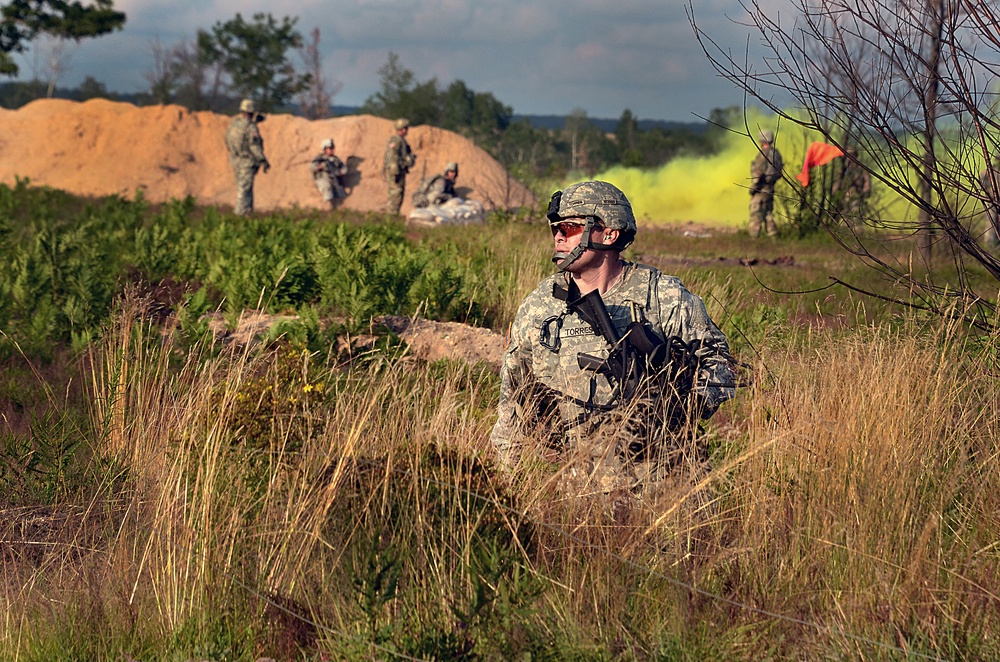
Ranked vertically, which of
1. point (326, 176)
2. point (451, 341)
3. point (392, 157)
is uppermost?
point (392, 157)

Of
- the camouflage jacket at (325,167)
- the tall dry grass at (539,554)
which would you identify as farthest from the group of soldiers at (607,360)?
the camouflage jacket at (325,167)

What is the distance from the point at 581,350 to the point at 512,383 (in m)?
0.38

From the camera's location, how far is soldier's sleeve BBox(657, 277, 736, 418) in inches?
169

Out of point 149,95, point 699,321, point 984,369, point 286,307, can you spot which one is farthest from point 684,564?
point 149,95

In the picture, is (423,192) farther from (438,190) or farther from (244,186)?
(244,186)

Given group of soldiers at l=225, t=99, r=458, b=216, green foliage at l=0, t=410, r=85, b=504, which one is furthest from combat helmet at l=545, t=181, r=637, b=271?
group of soldiers at l=225, t=99, r=458, b=216

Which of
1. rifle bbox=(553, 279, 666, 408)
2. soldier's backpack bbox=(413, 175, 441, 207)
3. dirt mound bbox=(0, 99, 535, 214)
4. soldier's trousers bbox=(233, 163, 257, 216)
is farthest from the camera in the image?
dirt mound bbox=(0, 99, 535, 214)

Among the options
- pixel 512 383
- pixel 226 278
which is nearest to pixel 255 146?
pixel 226 278

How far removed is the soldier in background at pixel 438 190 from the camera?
78.7 ft

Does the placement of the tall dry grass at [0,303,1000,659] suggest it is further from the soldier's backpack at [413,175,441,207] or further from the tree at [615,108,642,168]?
the tree at [615,108,642,168]

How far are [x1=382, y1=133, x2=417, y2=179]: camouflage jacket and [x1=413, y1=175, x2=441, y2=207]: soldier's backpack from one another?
21.3 inches

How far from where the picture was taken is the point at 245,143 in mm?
22000

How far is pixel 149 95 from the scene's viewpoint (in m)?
63.3

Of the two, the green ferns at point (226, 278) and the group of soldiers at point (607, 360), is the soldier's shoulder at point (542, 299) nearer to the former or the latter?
the group of soldiers at point (607, 360)
